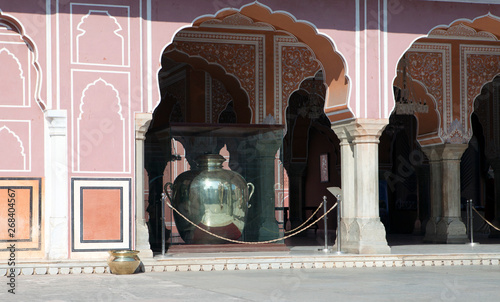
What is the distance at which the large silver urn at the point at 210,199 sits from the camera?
10.2 metres

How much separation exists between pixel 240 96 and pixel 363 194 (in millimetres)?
2694

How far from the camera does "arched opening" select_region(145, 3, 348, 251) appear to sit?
1009 cm

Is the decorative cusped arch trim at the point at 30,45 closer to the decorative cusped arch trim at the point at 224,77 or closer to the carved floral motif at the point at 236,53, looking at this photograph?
the decorative cusped arch trim at the point at 224,77

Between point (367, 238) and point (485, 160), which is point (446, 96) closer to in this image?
point (367, 238)

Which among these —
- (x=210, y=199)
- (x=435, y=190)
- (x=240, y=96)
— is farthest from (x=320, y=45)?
(x=435, y=190)

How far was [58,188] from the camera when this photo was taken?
8.75 m

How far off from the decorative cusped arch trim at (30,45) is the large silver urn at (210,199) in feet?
6.92

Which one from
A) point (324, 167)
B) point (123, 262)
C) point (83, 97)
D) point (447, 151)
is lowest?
point (123, 262)

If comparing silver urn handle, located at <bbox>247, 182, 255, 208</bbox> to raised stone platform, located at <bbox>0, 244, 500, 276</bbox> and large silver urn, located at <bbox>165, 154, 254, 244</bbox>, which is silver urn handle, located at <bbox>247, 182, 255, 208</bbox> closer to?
large silver urn, located at <bbox>165, 154, 254, 244</bbox>

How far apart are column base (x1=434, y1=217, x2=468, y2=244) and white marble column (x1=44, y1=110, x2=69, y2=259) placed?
629 cm

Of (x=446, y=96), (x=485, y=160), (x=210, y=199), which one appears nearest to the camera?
(x=210, y=199)

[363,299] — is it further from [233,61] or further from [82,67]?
[233,61]

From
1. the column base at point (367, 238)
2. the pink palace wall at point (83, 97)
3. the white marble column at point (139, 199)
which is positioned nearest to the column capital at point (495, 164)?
the column base at point (367, 238)

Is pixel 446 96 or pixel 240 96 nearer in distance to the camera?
pixel 240 96
